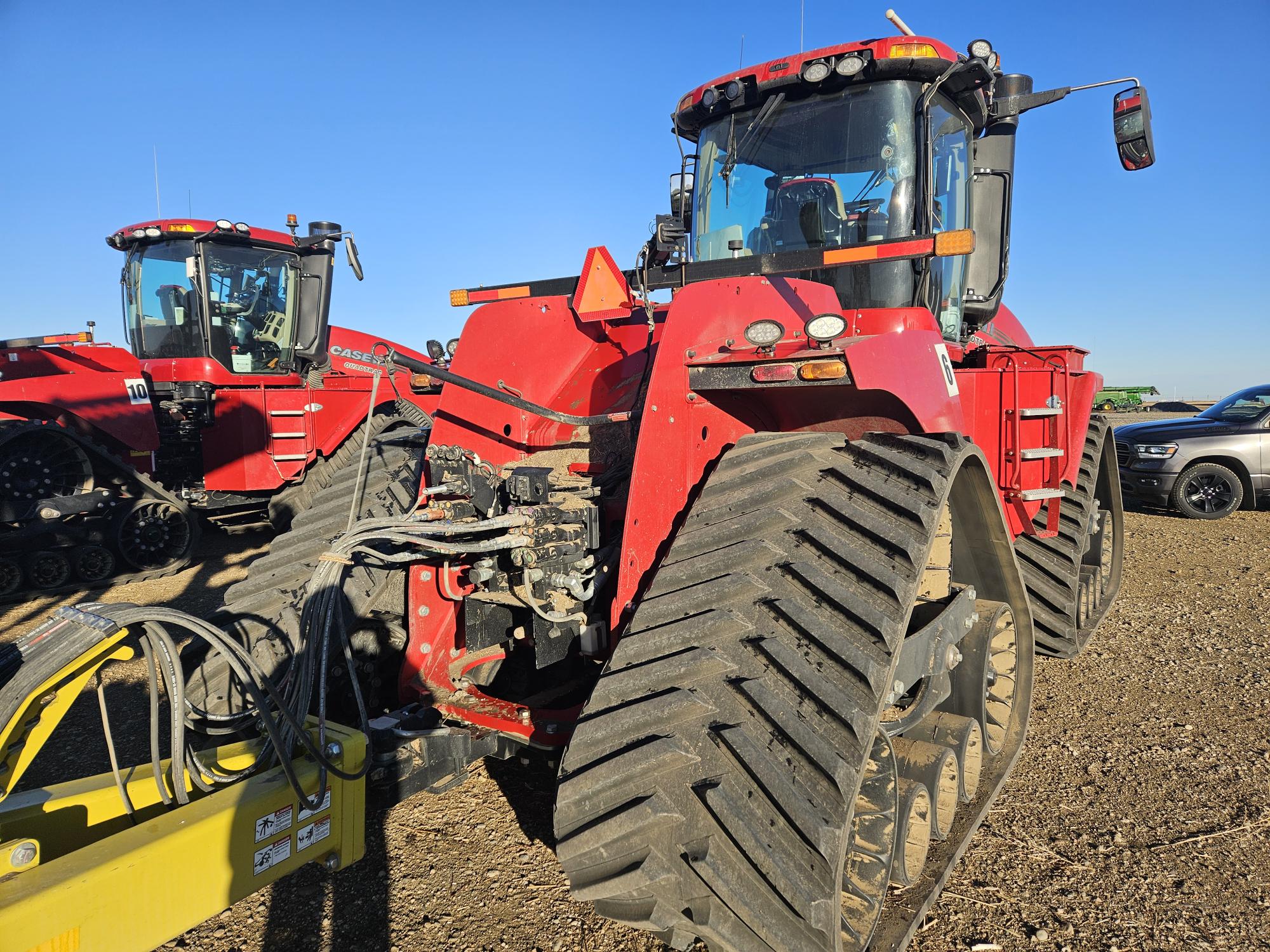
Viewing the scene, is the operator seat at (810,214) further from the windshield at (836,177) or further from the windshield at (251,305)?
the windshield at (251,305)

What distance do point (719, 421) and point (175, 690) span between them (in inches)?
69.5

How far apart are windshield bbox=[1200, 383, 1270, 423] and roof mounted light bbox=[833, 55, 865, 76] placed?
31.7ft

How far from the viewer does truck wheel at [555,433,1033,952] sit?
5.93 feet

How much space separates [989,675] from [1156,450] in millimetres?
8912

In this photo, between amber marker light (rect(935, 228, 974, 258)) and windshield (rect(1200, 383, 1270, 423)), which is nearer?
amber marker light (rect(935, 228, 974, 258))

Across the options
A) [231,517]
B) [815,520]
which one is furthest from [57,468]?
[815,520]

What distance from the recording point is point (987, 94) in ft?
13.9

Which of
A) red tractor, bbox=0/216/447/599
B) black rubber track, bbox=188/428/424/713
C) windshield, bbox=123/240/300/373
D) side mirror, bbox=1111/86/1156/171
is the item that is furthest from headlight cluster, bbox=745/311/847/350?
windshield, bbox=123/240/300/373

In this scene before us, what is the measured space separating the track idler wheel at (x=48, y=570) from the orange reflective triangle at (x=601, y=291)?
6789 millimetres

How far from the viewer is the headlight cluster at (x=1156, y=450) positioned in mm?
10406

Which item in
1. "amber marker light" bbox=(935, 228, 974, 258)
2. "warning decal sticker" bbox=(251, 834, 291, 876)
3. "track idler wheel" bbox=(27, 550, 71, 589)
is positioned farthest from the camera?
"track idler wheel" bbox=(27, 550, 71, 589)

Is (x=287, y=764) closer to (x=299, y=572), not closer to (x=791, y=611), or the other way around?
(x=791, y=611)

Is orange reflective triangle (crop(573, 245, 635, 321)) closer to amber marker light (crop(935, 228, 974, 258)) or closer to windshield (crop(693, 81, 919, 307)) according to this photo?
windshield (crop(693, 81, 919, 307))

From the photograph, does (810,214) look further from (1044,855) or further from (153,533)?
(153,533)
